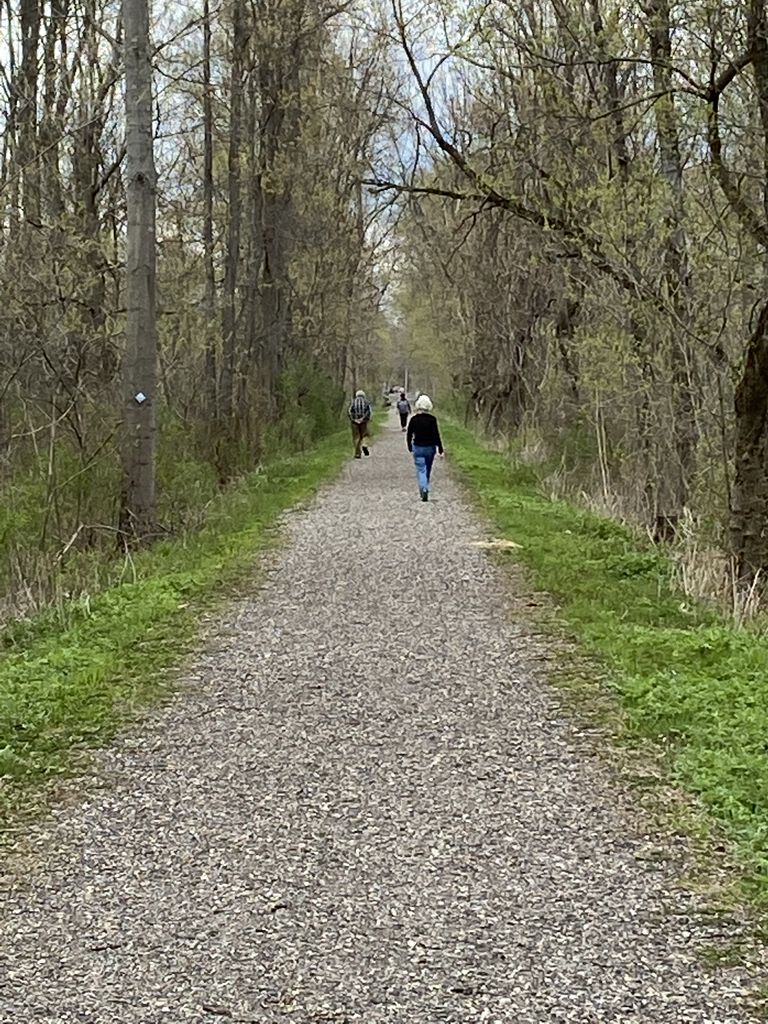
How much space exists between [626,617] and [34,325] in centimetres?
771

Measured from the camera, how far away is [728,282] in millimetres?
12492

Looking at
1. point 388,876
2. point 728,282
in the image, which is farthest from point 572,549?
point 388,876

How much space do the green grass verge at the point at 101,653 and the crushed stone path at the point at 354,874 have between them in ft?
0.93

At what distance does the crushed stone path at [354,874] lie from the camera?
3.48 metres

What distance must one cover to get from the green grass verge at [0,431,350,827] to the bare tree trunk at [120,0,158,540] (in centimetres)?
76

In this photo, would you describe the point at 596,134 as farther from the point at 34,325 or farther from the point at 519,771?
the point at 519,771

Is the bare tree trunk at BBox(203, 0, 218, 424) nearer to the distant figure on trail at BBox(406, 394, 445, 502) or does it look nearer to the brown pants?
the distant figure on trail at BBox(406, 394, 445, 502)

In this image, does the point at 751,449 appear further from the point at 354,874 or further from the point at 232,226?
the point at 232,226

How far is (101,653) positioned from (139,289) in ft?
21.7

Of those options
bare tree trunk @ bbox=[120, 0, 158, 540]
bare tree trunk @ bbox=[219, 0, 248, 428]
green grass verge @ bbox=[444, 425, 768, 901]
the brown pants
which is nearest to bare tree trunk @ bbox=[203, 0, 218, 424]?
bare tree trunk @ bbox=[219, 0, 248, 428]

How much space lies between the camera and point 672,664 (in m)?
7.54

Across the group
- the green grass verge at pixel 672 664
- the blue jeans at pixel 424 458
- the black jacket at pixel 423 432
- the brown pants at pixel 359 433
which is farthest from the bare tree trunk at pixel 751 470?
the brown pants at pixel 359 433

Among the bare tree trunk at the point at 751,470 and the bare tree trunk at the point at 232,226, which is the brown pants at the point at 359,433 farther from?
the bare tree trunk at the point at 751,470

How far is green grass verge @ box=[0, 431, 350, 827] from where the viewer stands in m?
6.02
